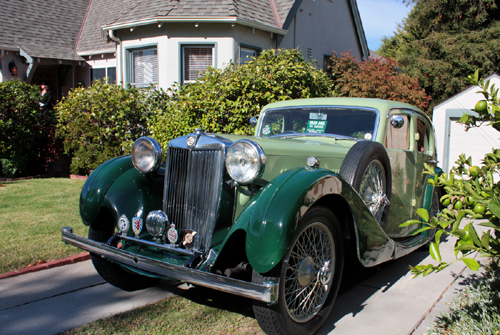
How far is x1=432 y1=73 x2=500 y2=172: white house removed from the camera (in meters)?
10.2

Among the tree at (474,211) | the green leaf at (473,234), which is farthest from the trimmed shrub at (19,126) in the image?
the green leaf at (473,234)

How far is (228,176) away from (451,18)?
19.8 m

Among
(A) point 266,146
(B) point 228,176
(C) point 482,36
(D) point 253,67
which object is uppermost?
(C) point 482,36

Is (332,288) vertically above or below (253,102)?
below

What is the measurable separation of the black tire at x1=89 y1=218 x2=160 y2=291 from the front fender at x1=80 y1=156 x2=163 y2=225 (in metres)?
0.15

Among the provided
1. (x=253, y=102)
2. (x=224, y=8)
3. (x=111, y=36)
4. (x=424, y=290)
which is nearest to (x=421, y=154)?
(x=424, y=290)

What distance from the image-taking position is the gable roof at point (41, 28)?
Result: 12.2 m

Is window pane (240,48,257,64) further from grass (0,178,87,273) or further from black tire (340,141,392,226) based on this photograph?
black tire (340,141,392,226)

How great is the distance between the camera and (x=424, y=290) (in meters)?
3.51

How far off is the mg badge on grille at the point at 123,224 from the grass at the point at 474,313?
2272mm

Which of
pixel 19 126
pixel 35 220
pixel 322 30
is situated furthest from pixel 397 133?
pixel 322 30

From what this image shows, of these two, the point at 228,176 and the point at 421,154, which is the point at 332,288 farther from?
the point at 421,154

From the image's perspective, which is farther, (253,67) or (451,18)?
(451,18)

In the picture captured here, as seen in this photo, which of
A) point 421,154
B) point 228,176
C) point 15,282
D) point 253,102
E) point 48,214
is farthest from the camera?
point 253,102
